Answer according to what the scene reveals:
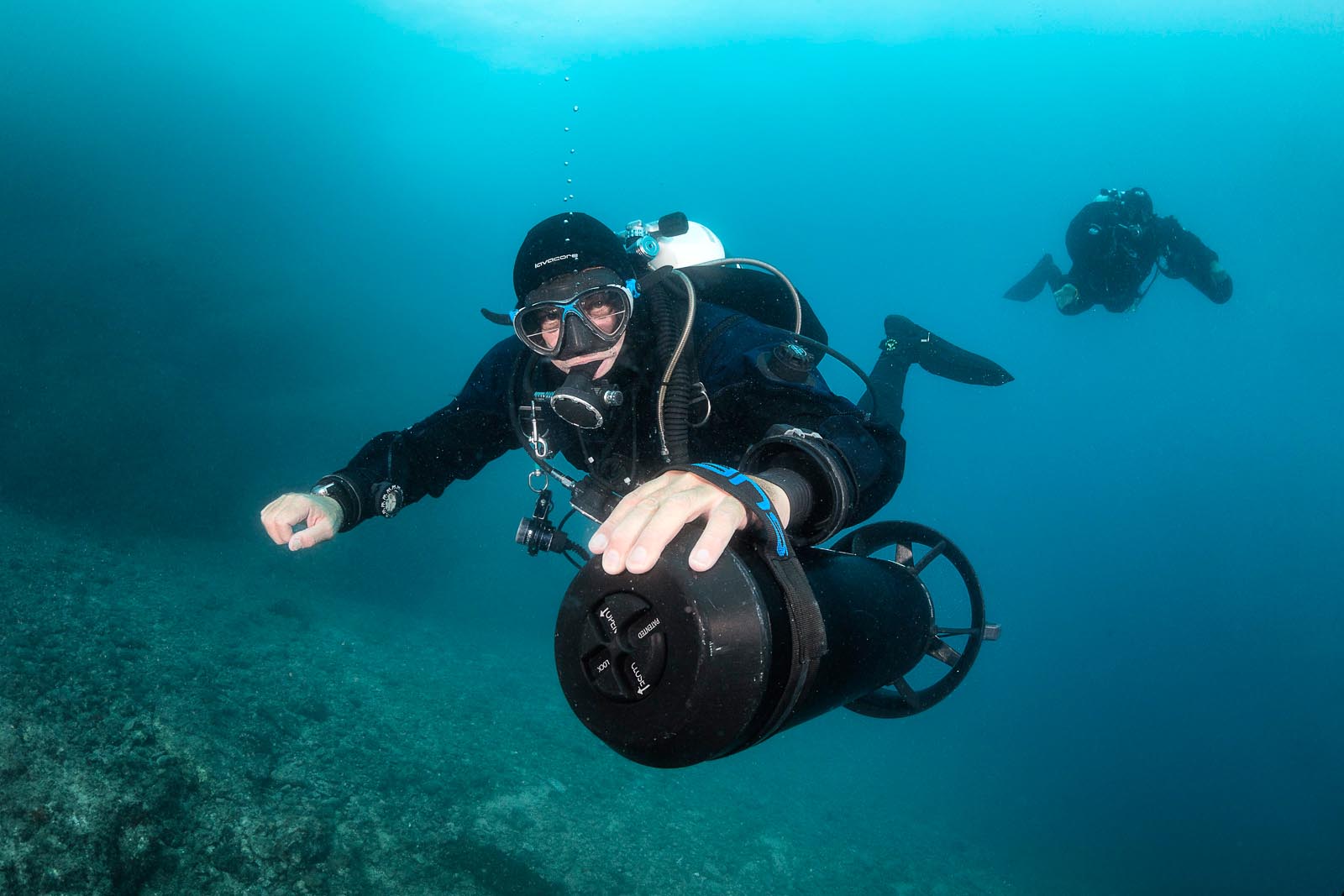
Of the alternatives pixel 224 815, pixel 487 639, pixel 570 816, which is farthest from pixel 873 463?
pixel 487 639

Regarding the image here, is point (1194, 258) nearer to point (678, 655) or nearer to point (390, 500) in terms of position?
point (390, 500)

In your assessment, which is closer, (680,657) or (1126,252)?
(680,657)

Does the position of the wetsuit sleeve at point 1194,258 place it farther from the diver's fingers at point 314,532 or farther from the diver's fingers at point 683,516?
the diver's fingers at point 314,532

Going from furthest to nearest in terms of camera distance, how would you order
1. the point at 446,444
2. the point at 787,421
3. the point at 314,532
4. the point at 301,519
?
the point at 446,444
the point at 301,519
the point at 314,532
the point at 787,421

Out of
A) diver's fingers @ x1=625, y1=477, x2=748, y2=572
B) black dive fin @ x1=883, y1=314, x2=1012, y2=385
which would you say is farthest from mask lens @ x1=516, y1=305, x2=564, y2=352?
black dive fin @ x1=883, y1=314, x2=1012, y2=385

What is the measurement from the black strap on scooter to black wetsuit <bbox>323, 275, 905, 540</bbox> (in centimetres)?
26

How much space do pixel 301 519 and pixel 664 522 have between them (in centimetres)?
206

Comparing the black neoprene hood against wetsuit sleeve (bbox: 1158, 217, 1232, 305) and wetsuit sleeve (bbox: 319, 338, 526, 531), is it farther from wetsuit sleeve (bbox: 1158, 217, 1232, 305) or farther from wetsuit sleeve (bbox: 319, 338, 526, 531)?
wetsuit sleeve (bbox: 1158, 217, 1232, 305)

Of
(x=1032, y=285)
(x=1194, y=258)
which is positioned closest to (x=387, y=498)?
(x=1194, y=258)

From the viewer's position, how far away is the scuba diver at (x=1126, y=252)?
35.1 feet

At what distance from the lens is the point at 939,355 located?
909cm

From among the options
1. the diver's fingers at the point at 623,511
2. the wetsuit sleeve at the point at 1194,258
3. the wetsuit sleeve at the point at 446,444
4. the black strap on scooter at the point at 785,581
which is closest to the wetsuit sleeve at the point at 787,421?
the black strap on scooter at the point at 785,581

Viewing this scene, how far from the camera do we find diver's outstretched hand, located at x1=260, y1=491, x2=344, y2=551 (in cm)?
229

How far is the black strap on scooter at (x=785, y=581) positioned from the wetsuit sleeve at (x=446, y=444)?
2.27 metres
